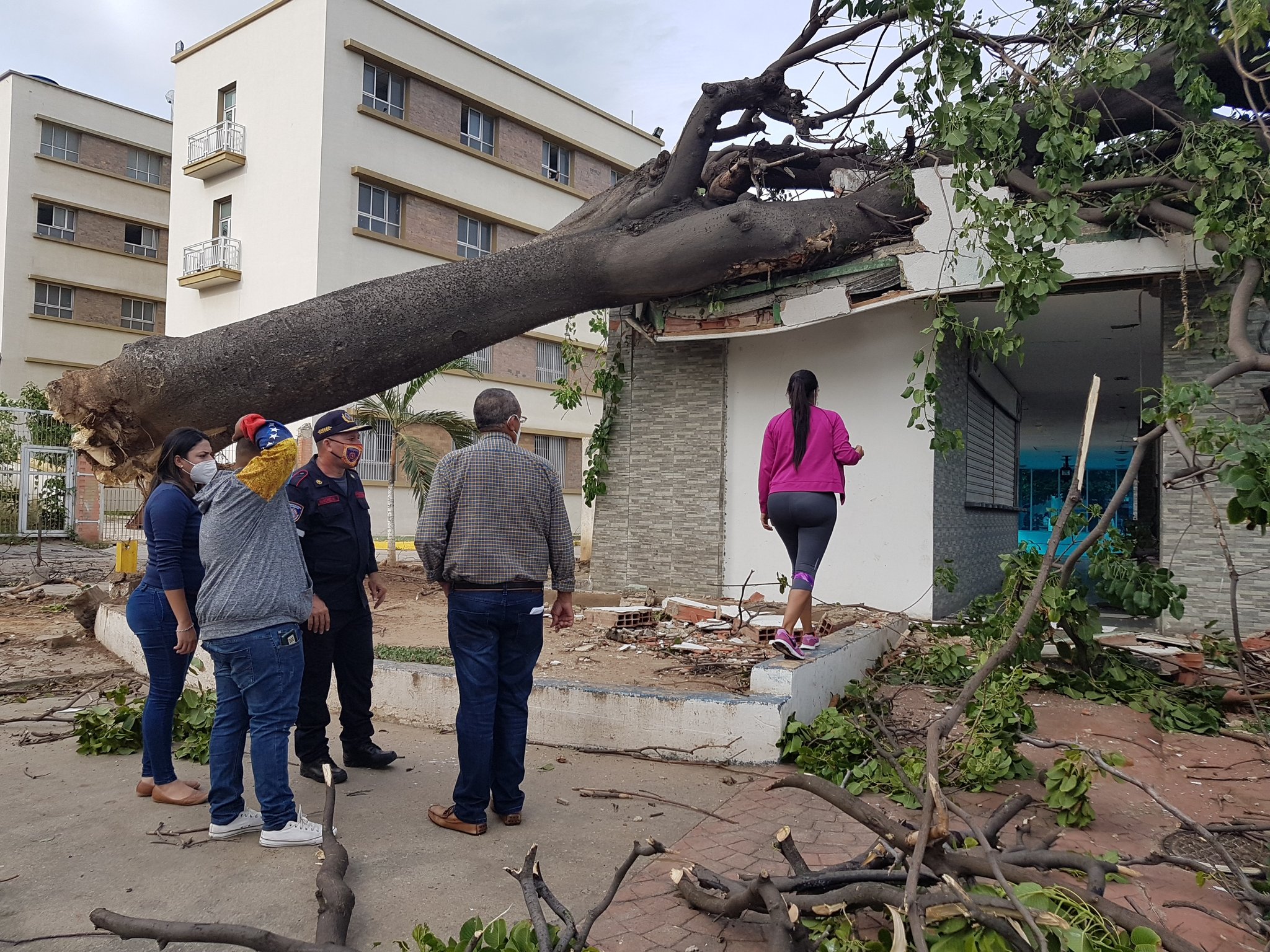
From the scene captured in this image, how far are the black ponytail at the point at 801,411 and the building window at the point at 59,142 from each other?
1232 inches

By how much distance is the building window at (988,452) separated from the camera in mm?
10156

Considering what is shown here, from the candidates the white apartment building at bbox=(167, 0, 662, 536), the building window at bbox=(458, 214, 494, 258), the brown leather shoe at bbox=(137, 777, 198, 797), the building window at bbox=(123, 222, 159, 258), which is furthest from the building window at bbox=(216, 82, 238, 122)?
the brown leather shoe at bbox=(137, 777, 198, 797)

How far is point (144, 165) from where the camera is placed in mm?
30750

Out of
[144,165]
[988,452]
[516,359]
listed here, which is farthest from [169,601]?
[144,165]

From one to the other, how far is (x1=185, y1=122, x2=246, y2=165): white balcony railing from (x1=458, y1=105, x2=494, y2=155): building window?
5336 millimetres

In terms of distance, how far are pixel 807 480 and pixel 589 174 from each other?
23658 mm

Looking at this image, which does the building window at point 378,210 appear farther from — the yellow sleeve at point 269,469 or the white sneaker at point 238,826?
the white sneaker at point 238,826

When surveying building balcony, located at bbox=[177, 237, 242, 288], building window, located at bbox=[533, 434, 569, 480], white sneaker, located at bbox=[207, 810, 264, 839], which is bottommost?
white sneaker, located at bbox=[207, 810, 264, 839]

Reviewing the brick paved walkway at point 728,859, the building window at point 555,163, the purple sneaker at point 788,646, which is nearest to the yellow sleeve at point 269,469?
the brick paved walkway at point 728,859

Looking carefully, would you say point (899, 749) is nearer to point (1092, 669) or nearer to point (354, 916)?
point (1092, 669)

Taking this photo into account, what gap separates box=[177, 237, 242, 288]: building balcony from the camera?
21.1 meters

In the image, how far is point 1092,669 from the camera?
5.85 meters

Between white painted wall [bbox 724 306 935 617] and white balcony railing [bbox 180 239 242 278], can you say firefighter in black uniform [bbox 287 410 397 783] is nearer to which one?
white painted wall [bbox 724 306 935 617]

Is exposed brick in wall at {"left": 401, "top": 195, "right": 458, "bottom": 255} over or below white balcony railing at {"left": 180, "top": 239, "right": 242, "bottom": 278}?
over
